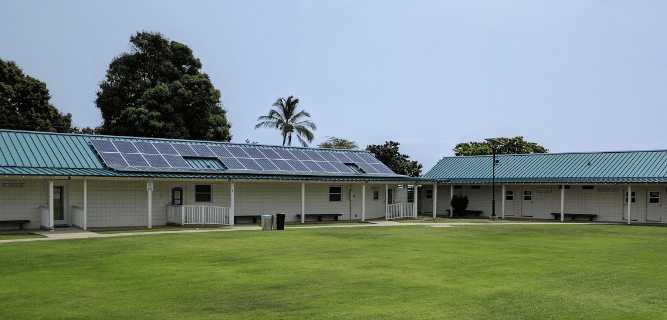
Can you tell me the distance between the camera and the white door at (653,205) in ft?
127

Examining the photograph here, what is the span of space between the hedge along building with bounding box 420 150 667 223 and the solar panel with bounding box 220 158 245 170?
1388 cm

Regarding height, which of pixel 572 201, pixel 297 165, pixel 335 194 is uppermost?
pixel 297 165

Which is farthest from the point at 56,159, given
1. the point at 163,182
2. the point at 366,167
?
the point at 366,167

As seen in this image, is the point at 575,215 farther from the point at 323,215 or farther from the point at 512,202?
the point at 323,215

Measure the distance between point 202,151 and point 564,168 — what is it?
2277 cm

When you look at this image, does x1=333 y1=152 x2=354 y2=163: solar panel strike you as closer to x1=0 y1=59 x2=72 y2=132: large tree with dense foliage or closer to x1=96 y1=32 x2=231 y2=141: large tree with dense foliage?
x1=96 y1=32 x2=231 y2=141: large tree with dense foliage

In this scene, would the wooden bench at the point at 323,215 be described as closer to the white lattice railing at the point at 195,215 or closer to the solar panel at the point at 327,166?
the solar panel at the point at 327,166

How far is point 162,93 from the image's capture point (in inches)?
1929

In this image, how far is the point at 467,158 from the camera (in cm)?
5075

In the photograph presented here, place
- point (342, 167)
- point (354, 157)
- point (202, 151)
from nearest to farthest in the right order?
point (202, 151) → point (342, 167) → point (354, 157)

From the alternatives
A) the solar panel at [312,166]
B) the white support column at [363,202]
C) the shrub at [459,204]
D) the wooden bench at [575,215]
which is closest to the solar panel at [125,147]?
the solar panel at [312,166]

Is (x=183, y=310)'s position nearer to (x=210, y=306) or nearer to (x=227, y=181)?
(x=210, y=306)

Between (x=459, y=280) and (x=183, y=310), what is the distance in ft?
18.6

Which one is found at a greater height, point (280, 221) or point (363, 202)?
point (363, 202)
